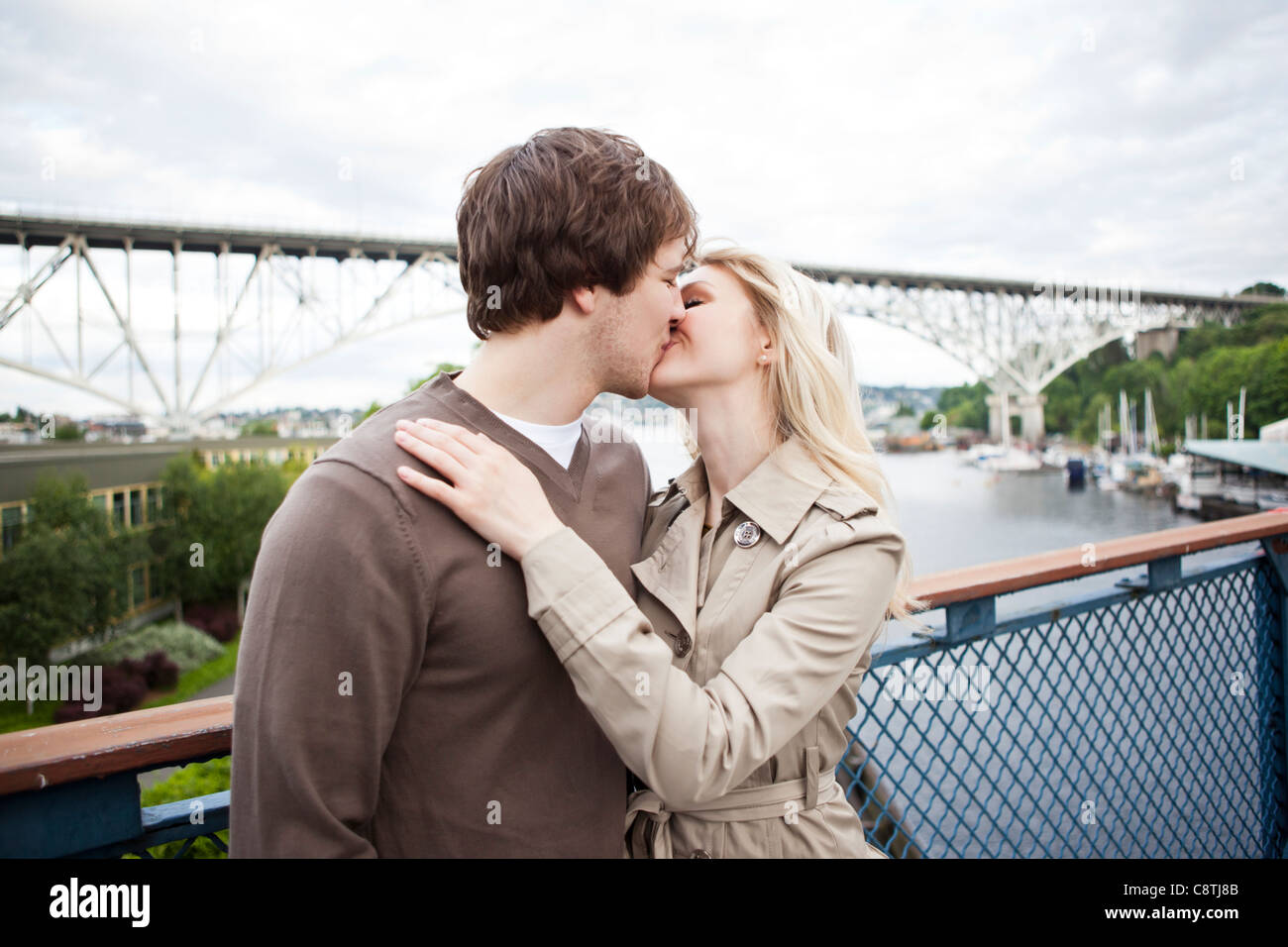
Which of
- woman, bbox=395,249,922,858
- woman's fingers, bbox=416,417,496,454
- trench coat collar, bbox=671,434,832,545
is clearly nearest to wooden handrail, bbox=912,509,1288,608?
woman, bbox=395,249,922,858

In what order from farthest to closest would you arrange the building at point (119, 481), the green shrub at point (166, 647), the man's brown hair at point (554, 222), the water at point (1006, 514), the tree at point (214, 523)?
the tree at point (214, 523) → the building at point (119, 481) → the water at point (1006, 514) → the green shrub at point (166, 647) → the man's brown hair at point (554, 222)

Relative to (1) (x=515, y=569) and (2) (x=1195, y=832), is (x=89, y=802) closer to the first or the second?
(1) (x=515, y=569)

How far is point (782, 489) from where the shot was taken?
4.71 ft

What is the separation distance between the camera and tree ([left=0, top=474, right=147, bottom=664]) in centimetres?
2847

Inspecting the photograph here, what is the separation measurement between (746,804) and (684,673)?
33cm

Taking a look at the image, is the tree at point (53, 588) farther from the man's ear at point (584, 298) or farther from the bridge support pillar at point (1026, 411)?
the bridge support pillar at point (1026, 411)

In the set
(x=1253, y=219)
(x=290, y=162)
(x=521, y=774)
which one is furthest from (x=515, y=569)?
(x=290, y=162)

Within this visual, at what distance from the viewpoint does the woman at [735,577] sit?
108cm

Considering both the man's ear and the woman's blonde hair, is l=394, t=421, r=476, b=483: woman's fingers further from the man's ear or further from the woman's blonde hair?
the woman's blonde hair

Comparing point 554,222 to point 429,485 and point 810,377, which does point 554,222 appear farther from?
point 810,377

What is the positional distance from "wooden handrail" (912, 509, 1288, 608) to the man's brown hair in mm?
937

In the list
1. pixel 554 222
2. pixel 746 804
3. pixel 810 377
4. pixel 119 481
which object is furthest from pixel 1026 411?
pixel 554 222

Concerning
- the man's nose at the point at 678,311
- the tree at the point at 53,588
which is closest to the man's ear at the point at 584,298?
the man's nose at the point at 678,311
